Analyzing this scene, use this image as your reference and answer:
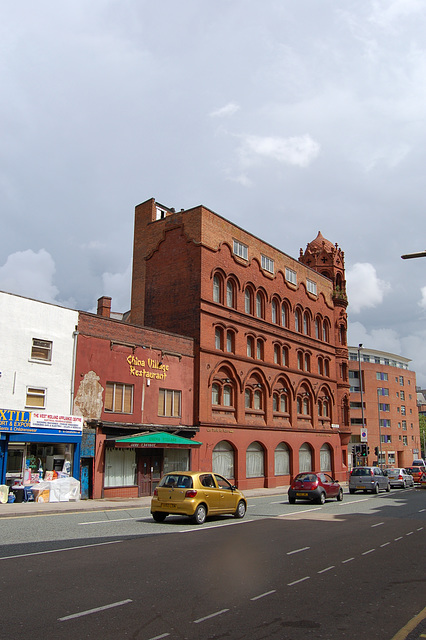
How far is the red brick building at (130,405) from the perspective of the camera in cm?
2527

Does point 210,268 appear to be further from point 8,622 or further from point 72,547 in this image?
point 8,622

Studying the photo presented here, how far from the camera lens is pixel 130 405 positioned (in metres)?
27.8

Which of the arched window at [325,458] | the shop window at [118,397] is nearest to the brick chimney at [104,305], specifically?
the shop window at [118,397]

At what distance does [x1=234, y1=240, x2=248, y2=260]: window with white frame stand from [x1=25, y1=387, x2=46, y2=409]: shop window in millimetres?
17613

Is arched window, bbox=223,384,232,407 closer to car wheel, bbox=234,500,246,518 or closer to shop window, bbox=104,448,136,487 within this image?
shop window, bbox=104,448,136,487

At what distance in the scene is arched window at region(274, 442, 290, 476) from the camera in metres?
38.5

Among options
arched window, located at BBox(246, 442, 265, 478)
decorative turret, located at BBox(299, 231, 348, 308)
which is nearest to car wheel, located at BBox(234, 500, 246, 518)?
arched window, located at BBox(246, 442, 265, 478)

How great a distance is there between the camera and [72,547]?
11.5m

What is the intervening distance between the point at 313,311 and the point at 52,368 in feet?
88.9

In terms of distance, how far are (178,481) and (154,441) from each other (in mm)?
9959

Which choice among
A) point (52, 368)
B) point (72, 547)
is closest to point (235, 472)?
point (52, 368)

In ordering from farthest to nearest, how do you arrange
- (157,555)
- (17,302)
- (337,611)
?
(17,302) < (157,555) < (337,611)

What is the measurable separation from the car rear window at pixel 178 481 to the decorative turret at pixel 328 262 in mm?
36227

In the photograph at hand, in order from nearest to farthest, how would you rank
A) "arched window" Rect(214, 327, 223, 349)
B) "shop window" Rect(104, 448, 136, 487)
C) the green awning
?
1. the green awning
2. "shop window" Rect(104, 448, 136, 487)
3. "arched window" Rect(214, 327, 223, 349)
